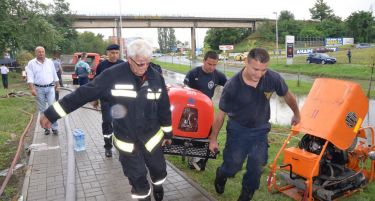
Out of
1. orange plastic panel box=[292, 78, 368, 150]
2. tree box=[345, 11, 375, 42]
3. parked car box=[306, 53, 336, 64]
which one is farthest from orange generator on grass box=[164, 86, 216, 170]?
tree box=[345, 11, 375, 42]

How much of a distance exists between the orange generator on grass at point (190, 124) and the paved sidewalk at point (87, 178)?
0.56 metres

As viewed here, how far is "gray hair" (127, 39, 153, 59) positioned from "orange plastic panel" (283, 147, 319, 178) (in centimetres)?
233

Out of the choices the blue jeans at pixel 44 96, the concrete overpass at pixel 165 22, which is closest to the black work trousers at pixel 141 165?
the blue jeans at pixel 44 96

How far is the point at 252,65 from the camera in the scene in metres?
3.91

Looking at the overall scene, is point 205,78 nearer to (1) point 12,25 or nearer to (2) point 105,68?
(2) point 105,68

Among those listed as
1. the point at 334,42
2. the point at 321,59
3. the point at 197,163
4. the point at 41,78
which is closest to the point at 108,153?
the point at 197,163

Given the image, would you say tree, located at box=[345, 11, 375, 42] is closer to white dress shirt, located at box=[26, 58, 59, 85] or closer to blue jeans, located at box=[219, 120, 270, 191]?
white dress shirt, located at box=[26, 58, 59, 85]

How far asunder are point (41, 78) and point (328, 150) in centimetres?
592

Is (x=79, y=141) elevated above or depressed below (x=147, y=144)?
below

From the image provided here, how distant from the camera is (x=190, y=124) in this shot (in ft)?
15.8

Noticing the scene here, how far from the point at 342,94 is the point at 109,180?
3.43 meters

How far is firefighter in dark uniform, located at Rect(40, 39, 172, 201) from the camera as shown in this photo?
3465mm

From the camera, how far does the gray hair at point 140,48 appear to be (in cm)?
346

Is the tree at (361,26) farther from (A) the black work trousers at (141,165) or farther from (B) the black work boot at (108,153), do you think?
(A) the black work trousers at (141,165)
